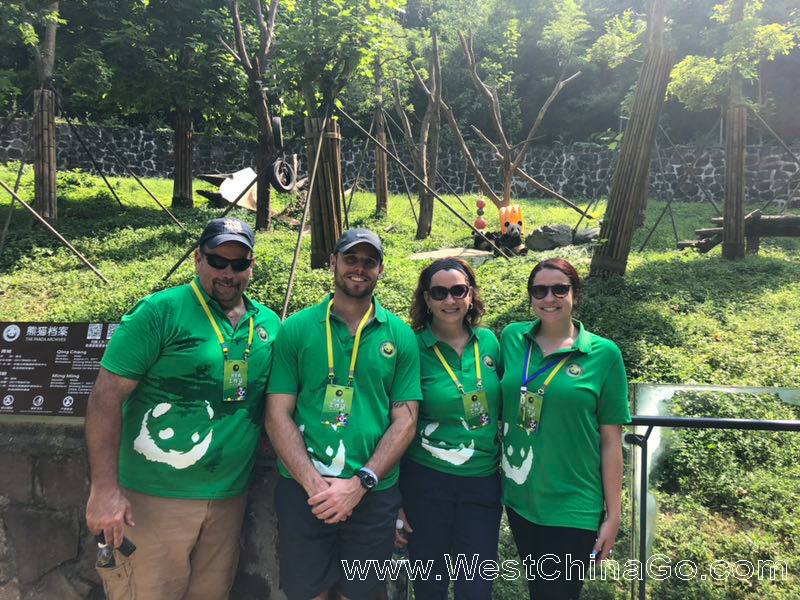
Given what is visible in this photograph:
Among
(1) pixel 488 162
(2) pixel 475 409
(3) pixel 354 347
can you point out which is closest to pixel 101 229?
(3) pixel 354 347

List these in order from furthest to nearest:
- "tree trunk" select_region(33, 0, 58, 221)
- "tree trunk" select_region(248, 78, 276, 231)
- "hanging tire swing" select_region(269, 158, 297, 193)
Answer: "hanging tire swing" select_region(269, 158, 297, 193) < "tree trunk" select_region(248, 78, 276, 231) < "tree trunk" select_region(33, 0, 58, 221)

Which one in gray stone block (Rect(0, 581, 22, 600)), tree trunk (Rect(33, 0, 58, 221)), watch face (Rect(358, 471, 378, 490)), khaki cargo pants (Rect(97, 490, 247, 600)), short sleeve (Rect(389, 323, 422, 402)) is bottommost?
gray stone block (Rect(0, 581, 22, 600))

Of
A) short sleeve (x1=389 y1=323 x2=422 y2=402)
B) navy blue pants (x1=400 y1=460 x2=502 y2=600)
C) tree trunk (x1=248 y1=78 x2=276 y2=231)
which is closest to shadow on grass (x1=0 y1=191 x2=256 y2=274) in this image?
tree trunk (x1=248 y1=78 x2=276 y2=231)

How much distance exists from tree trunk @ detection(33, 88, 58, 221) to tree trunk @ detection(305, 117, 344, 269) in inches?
219

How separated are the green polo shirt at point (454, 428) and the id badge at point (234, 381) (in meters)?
0.69

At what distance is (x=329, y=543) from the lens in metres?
2.05

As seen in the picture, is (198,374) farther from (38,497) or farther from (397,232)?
(397,232)

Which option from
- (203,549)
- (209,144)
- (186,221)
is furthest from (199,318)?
(209,144)

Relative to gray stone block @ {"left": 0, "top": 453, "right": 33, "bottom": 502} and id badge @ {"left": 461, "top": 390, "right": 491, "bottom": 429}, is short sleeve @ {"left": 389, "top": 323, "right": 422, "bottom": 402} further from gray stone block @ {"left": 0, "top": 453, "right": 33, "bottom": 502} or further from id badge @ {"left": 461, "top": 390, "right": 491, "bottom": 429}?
gray stone block @ {"left": 0, "top": 453, "right": 33, "bottom": 502}

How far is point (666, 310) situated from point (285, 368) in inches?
202

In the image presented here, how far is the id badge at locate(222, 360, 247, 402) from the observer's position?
2.12 meters

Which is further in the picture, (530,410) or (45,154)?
(45,154)

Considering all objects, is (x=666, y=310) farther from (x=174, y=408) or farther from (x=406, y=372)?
(x=174, y=408)
